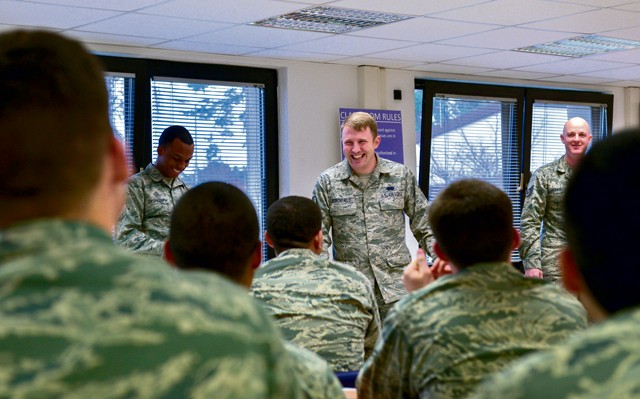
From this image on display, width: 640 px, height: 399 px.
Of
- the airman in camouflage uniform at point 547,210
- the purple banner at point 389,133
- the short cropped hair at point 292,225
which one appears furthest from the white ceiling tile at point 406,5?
the short cropped hair at point 292,225

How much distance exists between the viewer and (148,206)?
5.51 meters

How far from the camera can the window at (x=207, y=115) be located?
7.61 metres

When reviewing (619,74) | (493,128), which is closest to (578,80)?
(619,74)

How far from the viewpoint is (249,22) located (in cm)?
652

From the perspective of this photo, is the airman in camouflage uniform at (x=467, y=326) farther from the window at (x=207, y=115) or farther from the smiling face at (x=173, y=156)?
the window at (x=207, y=115)

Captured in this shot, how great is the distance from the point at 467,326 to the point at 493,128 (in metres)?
8.21

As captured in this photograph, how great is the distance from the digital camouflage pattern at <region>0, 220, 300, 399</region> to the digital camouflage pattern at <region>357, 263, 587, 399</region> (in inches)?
49.2

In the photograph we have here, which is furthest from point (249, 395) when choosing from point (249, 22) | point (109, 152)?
point (249, 22)

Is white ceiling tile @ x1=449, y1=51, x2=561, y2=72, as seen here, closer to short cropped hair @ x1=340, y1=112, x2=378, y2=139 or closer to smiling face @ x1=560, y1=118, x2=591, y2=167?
smiling face @ x1=560, y1=118, x2=591, y2=167

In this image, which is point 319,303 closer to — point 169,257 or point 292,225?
point 292,225

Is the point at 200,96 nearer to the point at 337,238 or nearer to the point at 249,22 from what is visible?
the point at 249,22

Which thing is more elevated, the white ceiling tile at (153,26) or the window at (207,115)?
the white ceiling tile at (153,26)

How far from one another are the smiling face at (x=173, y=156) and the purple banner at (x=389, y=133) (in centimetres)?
327

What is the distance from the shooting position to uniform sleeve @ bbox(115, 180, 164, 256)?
5180mm
